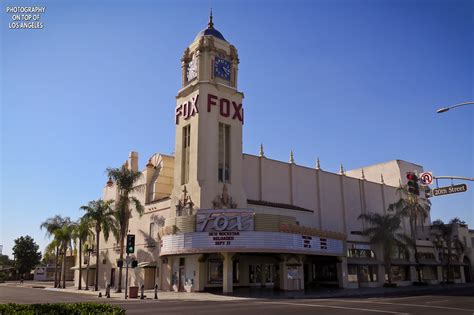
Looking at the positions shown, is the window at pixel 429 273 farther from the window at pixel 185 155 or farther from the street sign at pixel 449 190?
the street sign at pixel 449 190

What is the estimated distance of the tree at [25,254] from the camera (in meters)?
102

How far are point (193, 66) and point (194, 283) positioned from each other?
2522 cm

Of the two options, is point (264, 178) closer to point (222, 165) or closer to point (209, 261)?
point (222, 165)

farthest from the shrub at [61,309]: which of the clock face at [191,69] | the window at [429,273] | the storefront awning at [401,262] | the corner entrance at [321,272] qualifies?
the window at [429,273]

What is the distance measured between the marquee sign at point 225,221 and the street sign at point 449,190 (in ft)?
58.6

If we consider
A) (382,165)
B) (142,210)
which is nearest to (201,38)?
(142,210)

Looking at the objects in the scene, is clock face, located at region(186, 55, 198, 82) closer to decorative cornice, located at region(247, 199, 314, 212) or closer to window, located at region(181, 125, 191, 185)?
window, located at region(181, 125, 191, 185)

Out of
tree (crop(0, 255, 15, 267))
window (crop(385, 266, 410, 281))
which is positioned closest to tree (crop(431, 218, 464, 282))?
window (crop(385, 266, 410, 281))

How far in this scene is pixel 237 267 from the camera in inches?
1722

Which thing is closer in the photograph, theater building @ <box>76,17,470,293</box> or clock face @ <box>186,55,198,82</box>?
theater building @ <box>76,17,470,293</box>

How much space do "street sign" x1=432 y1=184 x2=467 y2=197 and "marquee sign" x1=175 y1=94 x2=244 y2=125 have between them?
28.3 metres

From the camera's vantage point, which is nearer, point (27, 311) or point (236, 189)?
point (27, 311)

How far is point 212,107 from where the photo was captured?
46594 mm

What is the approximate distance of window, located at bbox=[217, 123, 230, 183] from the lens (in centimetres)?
4625
